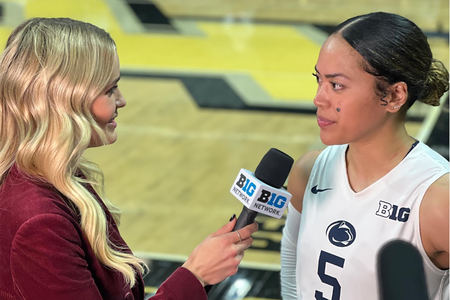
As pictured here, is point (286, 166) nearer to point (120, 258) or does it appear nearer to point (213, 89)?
point (120, 258)

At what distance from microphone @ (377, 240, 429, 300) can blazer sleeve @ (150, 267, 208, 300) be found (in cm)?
44

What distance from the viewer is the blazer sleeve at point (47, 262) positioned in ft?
3.77

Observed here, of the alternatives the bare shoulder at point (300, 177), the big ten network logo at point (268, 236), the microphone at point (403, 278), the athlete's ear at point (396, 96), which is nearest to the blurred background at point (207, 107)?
the big ten network logo at point (268, 236)

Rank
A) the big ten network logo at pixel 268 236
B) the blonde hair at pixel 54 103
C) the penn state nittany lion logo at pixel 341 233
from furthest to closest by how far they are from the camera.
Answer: the big ten network logo at pixel 268 236 < the penn state nittany lion logo at pixel 341 233 < the blonde hair at pixel 54 103

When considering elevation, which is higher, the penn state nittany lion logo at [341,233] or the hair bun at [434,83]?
the hair bun at [434,83]

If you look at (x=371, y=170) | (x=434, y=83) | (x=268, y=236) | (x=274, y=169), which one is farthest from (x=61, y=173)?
(x=268, y=236)

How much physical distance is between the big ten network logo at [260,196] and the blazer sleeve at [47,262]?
383 mm

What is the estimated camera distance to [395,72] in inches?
53.7

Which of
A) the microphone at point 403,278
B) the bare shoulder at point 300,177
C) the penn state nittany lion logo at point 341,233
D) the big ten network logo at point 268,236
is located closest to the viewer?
the microphone at point 403,278

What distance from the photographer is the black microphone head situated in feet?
4.33

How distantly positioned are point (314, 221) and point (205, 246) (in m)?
0.38

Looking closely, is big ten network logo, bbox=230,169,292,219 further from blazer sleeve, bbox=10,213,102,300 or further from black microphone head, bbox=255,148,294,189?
blazer sleeve, bbox=10,213,102,300

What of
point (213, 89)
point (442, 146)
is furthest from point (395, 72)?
point (213, 89)

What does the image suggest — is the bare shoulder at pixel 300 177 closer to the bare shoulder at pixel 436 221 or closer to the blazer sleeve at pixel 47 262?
the bare shoulder at pixel 436 221
